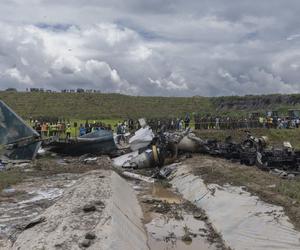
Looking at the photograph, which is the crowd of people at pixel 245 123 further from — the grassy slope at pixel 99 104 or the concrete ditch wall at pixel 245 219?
the grassy slope at pixel 99 104

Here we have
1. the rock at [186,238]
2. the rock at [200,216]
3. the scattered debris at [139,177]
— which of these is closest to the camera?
the rock at [186,238]

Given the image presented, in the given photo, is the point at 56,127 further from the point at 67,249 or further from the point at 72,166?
the point at 67,249

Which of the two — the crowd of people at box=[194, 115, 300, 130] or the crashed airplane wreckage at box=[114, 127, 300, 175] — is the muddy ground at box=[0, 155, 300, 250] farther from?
the crowd of people at box=[194, 115, 300, 130]

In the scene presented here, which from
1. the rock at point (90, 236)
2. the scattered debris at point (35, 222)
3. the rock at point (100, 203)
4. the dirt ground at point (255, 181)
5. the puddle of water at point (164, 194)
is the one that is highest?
the rock at point (90, 236)

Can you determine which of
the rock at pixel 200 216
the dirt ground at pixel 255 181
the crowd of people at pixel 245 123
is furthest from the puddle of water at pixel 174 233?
the crowd of people at pixel 245 123

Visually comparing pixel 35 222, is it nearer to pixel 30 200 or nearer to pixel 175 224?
pixel 175 224

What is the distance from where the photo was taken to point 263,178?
58.9 feet

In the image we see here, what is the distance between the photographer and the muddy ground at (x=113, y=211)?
9375 millimetres

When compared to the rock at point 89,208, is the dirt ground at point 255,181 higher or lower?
lower

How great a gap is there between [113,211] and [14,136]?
16.1 metres

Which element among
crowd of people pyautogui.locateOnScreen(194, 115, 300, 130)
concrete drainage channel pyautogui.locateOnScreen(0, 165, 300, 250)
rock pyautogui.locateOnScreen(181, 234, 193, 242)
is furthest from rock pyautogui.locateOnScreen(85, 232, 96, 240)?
crowd of people pyautogui.locateOnScreen(194, 115, 300, 130)

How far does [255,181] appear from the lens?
17188 mm

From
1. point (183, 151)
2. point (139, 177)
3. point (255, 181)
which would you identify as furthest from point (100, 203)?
point (183, 151)

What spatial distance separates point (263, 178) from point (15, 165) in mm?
12501
